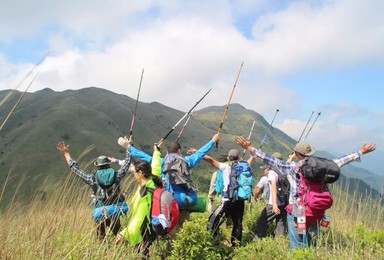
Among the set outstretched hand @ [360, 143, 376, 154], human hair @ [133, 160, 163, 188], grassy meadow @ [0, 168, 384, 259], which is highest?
outstretched hand @ [360, 143, 376, 154]

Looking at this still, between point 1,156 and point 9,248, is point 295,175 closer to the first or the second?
point 9,248

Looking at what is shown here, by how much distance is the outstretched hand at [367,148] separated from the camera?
6.00m

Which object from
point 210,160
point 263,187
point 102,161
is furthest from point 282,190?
point 102,161

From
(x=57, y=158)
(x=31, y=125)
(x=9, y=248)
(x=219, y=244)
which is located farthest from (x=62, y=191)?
(x=31, y=125)

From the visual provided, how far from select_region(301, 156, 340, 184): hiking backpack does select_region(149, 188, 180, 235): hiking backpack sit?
1.87 meters

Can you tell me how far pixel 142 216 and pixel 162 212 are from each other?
0.26m

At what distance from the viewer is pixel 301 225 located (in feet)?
17.7

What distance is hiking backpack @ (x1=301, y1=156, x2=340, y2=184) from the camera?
5.20m

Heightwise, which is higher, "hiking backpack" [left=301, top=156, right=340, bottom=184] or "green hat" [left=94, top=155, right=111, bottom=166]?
"hiking backpack" [left=301, top=156, right=340, bottom=184]

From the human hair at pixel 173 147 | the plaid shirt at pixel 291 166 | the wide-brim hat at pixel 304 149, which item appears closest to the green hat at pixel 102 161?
the human hair at pixel 173 147

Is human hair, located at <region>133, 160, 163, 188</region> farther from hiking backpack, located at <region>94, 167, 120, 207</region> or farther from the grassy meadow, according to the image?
hiking backpack, located at <region>94, 167, 120, 207</region>

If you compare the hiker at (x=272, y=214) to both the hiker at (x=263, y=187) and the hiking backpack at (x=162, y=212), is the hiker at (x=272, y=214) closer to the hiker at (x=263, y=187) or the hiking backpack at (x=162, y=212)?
the hiker at (x=263, y=187)

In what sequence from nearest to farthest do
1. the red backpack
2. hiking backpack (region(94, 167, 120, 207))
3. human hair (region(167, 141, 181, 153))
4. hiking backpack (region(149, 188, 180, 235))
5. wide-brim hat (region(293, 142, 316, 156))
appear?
hiking backpack (region(149, 188, 180, 235)), the red backpack, wide-brim hat (region(293, 142, 316, 156)), hiking backpack (region(94, 167, 120, 207)), human hair (region(167, 141, 181, 153))

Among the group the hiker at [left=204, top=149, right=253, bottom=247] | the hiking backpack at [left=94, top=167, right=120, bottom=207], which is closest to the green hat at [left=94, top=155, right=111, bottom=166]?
the hiking backpack at [left=94, top=167, right=120, bottom=207]
